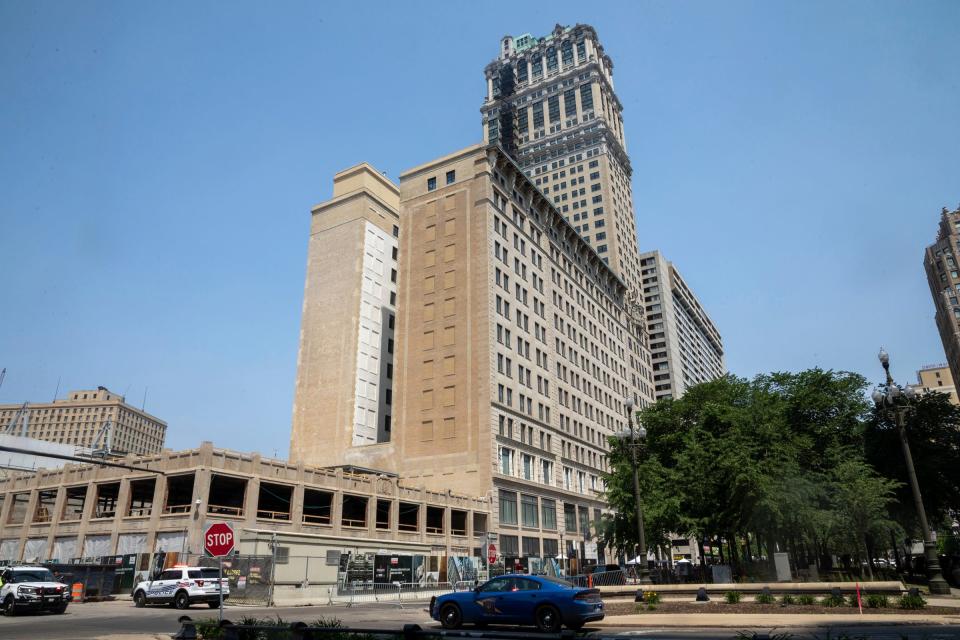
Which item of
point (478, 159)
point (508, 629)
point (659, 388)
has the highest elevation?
point (478, 159)

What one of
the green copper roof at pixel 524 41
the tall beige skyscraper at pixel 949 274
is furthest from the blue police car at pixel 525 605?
the green copper roof at pixel 524 41

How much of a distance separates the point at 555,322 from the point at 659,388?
219ft

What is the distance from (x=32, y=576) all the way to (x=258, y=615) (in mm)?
10050

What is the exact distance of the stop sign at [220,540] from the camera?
16.1 m

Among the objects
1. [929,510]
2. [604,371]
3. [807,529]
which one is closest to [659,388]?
[604,371]

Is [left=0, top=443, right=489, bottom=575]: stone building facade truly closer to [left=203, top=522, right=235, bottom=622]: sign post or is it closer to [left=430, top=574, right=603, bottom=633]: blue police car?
[left=203, top=522, right=235, bottom=622]: sign post

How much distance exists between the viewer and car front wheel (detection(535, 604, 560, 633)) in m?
17.1

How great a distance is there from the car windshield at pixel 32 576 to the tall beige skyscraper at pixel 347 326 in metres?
42.5

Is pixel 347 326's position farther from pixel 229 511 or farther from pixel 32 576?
pixel 32 576

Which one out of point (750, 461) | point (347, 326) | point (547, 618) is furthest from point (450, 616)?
point (347, 326)

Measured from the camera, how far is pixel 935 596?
23094 mm

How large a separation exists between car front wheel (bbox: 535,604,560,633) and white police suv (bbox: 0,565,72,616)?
20795mm

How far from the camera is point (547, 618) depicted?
1733cm

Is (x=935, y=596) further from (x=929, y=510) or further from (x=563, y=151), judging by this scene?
(x=563, y=151)
